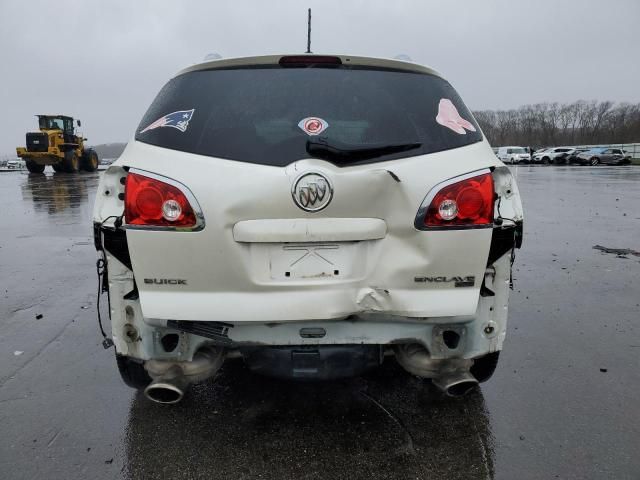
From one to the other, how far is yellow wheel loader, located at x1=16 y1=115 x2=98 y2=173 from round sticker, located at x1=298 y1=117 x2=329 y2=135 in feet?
101

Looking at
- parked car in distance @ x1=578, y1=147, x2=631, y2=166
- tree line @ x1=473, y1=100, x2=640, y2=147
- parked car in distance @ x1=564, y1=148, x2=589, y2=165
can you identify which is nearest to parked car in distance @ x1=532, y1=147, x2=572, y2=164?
parked car in distance @ x1=564, y1=148, x2=589, y2=165

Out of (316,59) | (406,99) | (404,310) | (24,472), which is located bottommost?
(24,472)

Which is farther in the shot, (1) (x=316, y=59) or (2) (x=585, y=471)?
(1) (x=316, y=59)

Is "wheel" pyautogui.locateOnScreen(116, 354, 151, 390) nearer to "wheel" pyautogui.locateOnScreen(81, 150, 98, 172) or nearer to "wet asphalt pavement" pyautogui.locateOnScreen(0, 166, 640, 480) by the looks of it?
"wet asphalt pavement" pyautogui.locateOnScreen(0, 166, 640, 480)

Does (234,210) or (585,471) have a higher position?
(234,210)

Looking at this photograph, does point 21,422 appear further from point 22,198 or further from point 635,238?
point 22,198

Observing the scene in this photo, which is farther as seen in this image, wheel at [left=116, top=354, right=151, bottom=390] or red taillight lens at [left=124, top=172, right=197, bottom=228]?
wheel at [left=116, top=354, right=151, bottom=390]

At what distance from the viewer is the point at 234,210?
6.85ft

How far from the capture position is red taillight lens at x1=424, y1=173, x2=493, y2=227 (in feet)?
7.10

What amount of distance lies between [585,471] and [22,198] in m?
17.4

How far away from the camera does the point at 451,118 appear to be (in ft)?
8.01

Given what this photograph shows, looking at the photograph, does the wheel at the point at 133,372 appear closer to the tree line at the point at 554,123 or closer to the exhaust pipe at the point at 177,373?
the exhaust pipe at the point at 177,373

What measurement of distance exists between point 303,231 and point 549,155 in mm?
54895

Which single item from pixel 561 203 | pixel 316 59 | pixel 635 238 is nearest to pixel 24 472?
pixel 316 59
